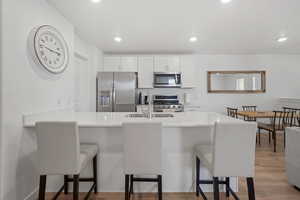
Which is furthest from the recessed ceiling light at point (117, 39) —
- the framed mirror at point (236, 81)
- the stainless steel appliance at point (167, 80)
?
the framed mirror at point (236, 81)

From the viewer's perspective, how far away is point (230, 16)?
9.65 ft

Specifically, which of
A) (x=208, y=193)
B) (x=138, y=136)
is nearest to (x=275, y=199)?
(x=208, y=193)

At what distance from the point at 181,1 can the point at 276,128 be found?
327cm

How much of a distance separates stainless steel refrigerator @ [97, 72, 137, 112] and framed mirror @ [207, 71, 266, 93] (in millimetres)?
2323

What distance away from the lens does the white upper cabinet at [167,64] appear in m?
5.05

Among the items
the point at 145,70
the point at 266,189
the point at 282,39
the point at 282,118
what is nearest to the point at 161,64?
the point at 145,70

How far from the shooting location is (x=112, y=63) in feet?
16.7

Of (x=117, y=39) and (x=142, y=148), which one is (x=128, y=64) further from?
(x=142, y=148)

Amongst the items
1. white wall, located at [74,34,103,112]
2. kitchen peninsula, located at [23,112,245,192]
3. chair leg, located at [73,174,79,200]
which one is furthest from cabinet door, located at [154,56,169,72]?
chair leg, located at [73,174,79,200]

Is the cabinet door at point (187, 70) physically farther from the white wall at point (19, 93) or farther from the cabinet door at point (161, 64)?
the white wall at point (19, 93)

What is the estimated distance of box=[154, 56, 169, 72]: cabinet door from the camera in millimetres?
5055

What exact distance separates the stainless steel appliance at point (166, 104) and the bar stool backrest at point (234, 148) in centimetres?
315

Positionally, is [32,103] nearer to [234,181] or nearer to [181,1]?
[181,1]

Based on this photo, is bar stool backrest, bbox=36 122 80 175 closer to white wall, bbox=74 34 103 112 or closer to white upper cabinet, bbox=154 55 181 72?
white wall, bbox=74 34 103 112
